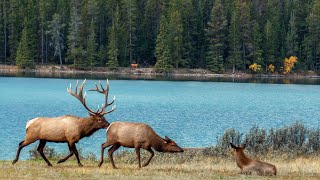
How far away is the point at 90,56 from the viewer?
101312 mm

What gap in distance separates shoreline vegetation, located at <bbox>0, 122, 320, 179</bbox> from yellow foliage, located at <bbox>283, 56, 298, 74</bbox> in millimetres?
79844

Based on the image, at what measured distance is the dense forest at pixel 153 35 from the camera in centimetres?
10300

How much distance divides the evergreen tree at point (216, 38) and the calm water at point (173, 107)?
2324 centimetres

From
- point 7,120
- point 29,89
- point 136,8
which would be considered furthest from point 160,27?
point 7,120

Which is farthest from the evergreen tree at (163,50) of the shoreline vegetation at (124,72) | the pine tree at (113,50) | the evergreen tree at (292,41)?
the evergreen tree at (292,41)

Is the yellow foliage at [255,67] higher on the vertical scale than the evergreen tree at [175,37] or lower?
lower

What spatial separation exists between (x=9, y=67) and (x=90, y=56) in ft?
41.8

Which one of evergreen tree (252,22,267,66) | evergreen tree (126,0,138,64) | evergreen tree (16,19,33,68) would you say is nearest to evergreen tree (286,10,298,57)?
evergreen tree (252,22,267,66)

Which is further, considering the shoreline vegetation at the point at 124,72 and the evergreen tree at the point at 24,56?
the shoreline vegetation at the point at 124,72

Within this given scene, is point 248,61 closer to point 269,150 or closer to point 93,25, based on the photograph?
point 93,25

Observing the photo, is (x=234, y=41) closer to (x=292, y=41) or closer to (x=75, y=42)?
(x=292, y=41)

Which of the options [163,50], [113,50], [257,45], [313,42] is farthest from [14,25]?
[313,42]

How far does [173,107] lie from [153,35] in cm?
6191

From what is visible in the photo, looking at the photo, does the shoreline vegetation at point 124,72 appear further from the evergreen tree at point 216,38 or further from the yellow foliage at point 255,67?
the evergreen tree at point 216,38
